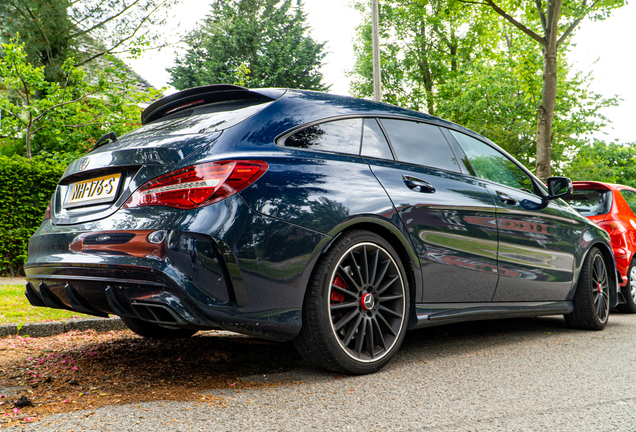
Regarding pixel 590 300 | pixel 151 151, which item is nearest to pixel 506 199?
pixel 590 300

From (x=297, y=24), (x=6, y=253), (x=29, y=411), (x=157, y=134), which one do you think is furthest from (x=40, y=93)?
(x=297, y=24)

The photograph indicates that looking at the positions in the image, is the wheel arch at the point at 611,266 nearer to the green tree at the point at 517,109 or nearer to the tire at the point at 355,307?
the tire at the point at 355,307

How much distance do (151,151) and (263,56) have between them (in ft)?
88.5

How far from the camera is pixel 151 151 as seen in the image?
2.91 metres

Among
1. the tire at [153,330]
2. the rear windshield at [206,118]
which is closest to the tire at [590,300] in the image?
the tire at [153,330]

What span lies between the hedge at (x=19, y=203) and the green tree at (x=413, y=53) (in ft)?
87.5

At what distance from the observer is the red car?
23.2 ft

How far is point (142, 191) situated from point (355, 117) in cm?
145

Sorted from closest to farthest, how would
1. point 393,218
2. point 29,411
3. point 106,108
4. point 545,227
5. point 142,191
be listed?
point 29,411 → point 142,191 → point 393,218 → point 545,227 → point 106,108

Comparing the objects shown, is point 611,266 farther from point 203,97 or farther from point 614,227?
point 203,97

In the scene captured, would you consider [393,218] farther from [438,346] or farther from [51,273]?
[51,273]

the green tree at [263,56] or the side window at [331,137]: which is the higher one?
the green tree at [263,56]

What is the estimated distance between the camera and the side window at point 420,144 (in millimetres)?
3777

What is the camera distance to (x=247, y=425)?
2.33m
